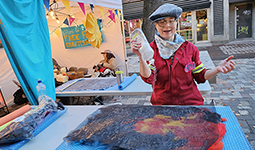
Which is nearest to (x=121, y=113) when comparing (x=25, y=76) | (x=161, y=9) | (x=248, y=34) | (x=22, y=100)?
(x=161, y=9)

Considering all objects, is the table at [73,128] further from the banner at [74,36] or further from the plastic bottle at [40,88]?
the banner at [74,36]

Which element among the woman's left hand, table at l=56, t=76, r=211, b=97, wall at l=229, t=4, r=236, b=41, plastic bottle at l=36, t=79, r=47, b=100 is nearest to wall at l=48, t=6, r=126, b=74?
table at l=56, t=76, r=211, b=97

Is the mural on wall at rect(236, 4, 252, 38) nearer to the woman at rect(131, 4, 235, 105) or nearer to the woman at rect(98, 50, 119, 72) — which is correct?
the woman at rect(98, 50, 119, 72)

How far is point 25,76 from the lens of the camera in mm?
2438

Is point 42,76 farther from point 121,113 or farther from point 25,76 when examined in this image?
point 121,113

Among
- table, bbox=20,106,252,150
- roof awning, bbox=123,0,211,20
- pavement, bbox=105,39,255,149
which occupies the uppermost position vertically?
roof awning, bbox=123,0,211,20

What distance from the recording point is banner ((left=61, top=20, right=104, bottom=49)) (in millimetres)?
6324

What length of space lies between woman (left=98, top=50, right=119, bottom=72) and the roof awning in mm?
8107

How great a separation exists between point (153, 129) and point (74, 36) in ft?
18.8

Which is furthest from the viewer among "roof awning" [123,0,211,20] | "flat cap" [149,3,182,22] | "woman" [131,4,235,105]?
"roof awning" [123,0,211,20]

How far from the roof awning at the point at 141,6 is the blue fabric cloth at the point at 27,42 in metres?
11.1

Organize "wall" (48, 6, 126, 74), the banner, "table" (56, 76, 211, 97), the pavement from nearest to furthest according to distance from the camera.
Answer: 1. "table" (56, 76, 211, 97)
2. the pavement
3. "wall" (48, 6, 126, 74)
4. the banner

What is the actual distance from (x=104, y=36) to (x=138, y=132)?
5.04m

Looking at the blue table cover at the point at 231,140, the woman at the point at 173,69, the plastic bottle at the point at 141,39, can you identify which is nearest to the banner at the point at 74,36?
the woman at the point at 173,69
